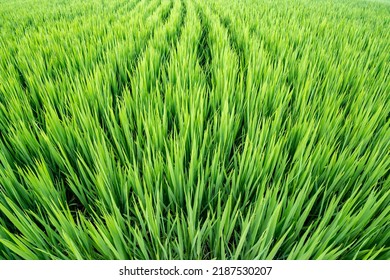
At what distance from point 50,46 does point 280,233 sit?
1.68 meters

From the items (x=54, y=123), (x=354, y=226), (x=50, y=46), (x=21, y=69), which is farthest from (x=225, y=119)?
(x=50, y=46)

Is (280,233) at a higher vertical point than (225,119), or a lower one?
lower

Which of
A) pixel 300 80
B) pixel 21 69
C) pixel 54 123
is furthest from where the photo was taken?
pixel 21 69

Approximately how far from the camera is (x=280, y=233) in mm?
528

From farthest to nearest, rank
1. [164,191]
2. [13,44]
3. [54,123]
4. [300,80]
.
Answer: [13,44]
[300,80]
[54,123]
[164,191]

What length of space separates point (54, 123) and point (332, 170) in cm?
76

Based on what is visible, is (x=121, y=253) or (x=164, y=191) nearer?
(x=121, y=253)
